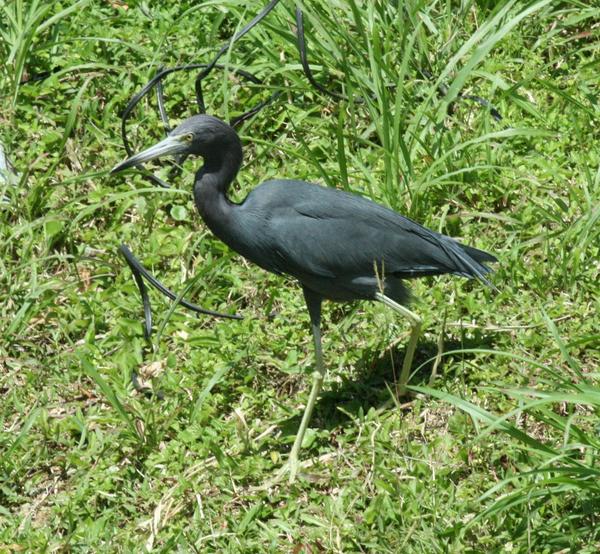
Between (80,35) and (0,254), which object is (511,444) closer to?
(0,254)

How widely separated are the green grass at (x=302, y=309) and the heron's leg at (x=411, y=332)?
0.18 feet

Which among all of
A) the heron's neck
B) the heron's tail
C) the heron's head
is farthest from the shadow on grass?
the heron's head

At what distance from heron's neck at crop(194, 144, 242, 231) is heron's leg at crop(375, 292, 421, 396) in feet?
2.24

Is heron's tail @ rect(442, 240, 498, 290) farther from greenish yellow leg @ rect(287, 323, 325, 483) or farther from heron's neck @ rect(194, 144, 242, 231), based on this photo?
heron's neck @ rect(194, 144, 242, 231)

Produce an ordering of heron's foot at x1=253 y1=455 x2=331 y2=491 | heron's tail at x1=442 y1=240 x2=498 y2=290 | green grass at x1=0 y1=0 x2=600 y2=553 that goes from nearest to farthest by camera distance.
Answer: green grass at x1=0 y1=0 x2=600 y2=553 → heron's foot at x1=253 y1=455 x2=331 y2=491 → heron's tail at x1=442 y1=240 x2=498 y2=290

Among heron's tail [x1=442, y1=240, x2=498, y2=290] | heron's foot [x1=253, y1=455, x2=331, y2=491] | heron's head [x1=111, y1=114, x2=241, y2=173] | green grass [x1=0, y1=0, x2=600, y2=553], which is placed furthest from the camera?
heron's tail [x1=442, y1=240, x2=498, y2=290]

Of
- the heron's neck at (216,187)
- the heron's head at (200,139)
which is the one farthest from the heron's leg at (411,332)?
the heron's head at (200,139)

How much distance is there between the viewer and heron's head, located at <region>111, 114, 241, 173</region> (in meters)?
4.58

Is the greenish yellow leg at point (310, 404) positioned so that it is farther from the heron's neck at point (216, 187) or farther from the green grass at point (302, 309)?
the heron's neck at point (216, 187)

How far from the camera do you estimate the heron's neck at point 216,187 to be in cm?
464

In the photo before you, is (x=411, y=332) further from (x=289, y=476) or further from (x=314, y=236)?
(x=289, y=476)

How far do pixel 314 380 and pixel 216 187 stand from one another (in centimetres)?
85

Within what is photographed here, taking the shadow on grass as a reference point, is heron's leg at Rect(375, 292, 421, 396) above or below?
above

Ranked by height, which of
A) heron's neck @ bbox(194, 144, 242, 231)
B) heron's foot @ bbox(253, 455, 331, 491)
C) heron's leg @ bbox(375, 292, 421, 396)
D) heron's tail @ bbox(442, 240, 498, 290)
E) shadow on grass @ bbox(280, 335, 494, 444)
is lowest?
heron's foot @ bbox(253, 455, 331, 491)
